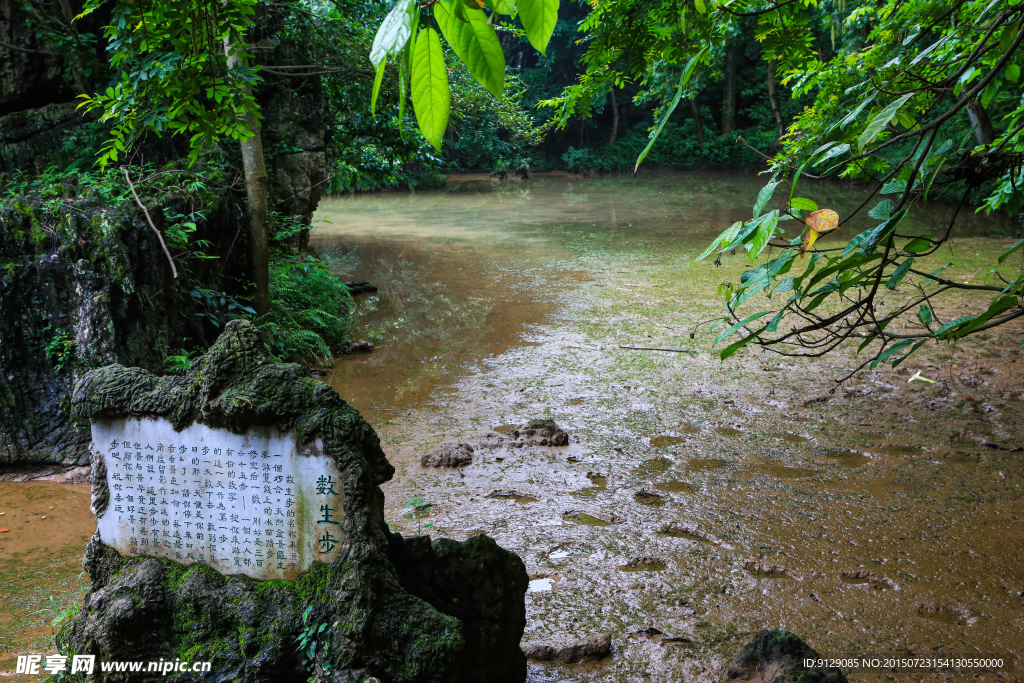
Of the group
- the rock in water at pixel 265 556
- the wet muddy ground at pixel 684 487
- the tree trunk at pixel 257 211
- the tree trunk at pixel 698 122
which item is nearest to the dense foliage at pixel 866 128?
the wet muddy ground at pixel 684 487

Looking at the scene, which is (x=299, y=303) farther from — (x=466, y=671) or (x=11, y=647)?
(x=466, y=671)

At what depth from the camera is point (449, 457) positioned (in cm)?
419

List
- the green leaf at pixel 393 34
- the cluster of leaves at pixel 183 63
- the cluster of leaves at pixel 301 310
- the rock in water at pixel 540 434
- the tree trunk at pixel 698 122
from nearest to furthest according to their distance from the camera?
the green leaf at pixel 393 34 → the cluster of leaves at pixel 183 63 → the rock in water at pixel 540 434 → the cluster of leaves at pixel 301 310 → the tree trunk at pixel 698 122

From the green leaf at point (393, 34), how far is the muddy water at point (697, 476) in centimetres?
241

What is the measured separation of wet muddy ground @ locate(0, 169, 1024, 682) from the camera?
275 cm

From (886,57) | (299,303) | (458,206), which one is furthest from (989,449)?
(458,206)

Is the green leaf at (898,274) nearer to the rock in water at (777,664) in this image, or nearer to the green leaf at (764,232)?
the green leaf at (764,232)

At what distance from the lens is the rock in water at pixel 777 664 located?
6.77 feet

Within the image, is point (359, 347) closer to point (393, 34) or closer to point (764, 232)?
point (764, 232)

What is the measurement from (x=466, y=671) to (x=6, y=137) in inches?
220

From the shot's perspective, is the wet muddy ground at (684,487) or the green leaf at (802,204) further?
the wet muddy ground at (684,487)

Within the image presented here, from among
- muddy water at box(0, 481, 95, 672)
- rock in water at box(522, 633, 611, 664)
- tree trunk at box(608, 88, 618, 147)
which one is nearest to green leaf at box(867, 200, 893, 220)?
rock in water at box(522, 633, 611, 664)

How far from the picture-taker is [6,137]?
17.3 feet

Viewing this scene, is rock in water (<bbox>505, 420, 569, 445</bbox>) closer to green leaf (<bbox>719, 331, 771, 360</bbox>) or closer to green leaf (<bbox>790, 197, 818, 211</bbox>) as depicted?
green leaf (<bbox>719, 331, 771, 360</bbox>)
